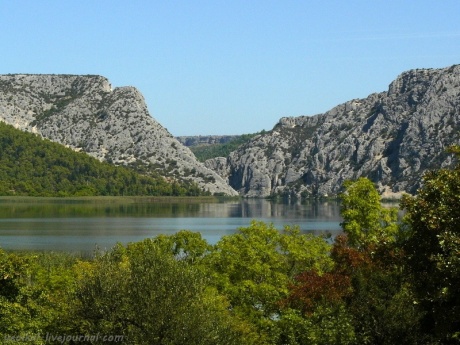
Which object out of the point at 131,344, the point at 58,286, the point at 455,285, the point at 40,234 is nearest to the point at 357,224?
the point at 58,286

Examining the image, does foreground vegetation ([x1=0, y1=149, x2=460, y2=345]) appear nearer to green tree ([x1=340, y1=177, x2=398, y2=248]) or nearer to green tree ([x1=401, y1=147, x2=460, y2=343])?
green tree ([x1=401, y1=147, x2=460, y2=343])

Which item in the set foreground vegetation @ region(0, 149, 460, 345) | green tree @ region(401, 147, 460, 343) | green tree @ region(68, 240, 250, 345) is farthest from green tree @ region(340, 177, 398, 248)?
green tree @ region(401, 147, 460, 343)

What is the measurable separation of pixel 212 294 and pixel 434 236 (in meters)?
19.3

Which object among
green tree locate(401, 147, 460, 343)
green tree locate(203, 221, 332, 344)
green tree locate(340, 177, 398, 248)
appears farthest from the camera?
green tree locate(340, 177, 398, 248)

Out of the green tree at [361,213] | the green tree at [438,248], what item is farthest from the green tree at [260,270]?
the green tree at [438,248]

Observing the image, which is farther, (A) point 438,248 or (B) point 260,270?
(B) point 260,270

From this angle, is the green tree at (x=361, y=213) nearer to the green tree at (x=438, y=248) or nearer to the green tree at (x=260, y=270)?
the green tree at (x=260, y=270)

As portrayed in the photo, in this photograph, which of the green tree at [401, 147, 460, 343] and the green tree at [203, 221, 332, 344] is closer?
the green tree at [401, 147, 460, 343]

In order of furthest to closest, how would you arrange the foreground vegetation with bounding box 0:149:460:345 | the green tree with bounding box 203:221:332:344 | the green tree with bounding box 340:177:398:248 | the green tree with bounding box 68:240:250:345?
the green tree with bounding box 340:177:398:248 < the green tree with bounding box 203:221:332:344 < the green tree with bounding box 68:240:250:345 < the foreground vegetation with bounding box 0:149:460:345

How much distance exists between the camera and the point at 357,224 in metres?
61.3

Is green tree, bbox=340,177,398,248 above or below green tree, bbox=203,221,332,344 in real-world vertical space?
above

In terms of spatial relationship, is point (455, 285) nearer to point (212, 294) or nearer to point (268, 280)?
point (212, 294)

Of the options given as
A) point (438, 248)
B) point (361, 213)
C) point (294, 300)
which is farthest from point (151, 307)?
point (361, 213)

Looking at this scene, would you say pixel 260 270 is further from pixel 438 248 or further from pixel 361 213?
pixel 438 248
